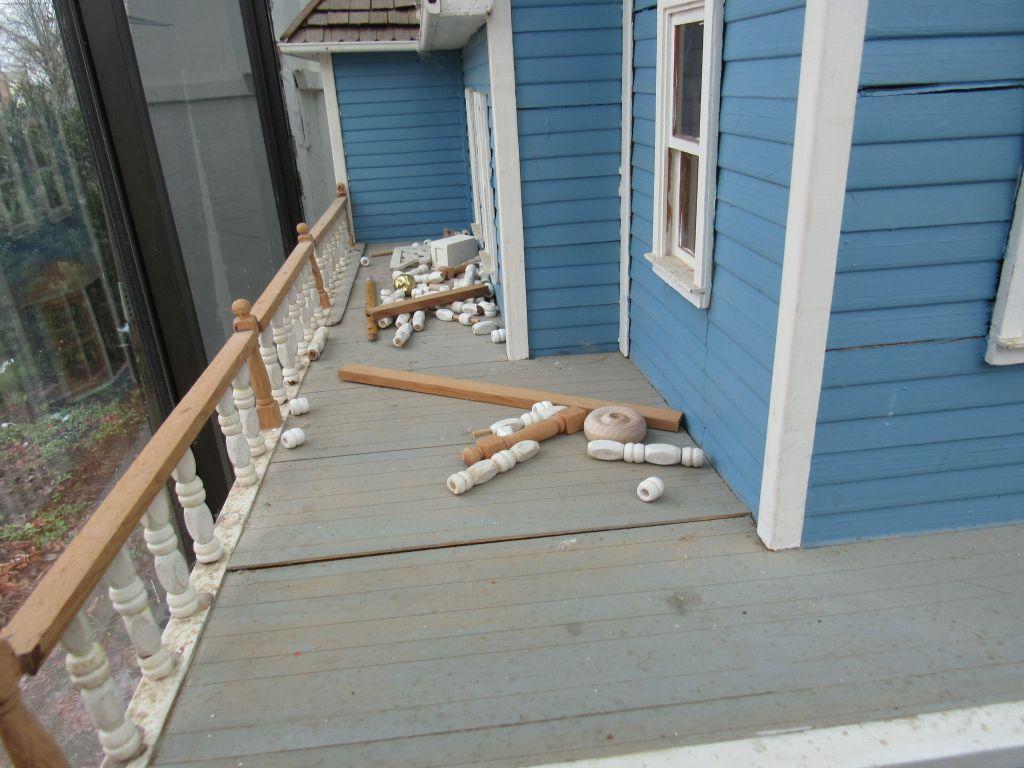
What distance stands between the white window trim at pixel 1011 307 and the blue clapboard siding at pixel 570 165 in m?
2.46

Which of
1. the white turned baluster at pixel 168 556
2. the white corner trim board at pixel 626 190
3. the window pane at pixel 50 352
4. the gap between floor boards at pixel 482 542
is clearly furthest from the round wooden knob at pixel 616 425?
the window pane at pixel 50 352

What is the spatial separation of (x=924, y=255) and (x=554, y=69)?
2.62 metres

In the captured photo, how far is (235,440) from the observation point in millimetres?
3098

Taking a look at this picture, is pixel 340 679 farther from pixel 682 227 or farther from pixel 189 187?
pixel 189 187

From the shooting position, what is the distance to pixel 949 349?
2.33 m

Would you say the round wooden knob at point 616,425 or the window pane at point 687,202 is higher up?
the window pane at point 687,202

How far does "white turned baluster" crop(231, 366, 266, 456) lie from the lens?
3.26 metres

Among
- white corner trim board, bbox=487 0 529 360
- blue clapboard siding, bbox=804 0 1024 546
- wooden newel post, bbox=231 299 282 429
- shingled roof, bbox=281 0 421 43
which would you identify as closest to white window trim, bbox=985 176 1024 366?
blue clapboard siding, bbox=804 0 1024 546

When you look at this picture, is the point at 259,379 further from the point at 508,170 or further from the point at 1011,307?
the point at 1011,307

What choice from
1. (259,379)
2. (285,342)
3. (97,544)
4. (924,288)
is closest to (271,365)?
(259,379)

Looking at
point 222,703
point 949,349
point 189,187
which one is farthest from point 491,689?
point 189,187

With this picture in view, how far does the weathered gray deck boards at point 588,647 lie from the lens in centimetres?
189

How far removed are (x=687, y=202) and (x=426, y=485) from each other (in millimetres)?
1967

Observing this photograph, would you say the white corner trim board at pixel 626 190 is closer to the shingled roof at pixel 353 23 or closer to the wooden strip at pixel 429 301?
the wooden strip at pixel 429 301
